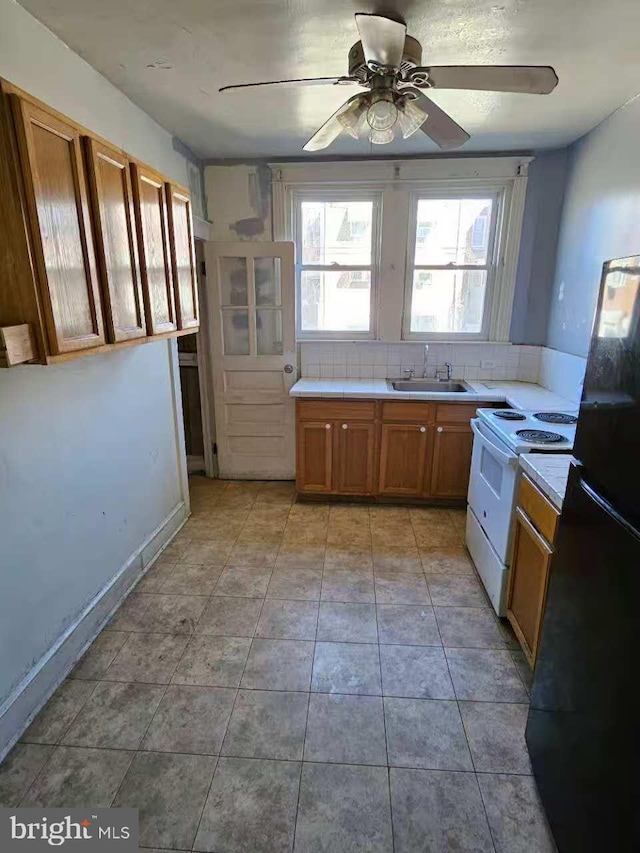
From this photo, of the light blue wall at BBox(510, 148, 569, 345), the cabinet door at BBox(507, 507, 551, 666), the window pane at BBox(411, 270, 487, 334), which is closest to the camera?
the cabinet door at BBox(507, 507, 551, 666)

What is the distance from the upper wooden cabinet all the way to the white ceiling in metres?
0.49

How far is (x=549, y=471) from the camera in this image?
178cm

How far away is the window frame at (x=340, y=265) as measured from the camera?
3479 mm

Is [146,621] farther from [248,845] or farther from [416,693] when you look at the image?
[416,693]

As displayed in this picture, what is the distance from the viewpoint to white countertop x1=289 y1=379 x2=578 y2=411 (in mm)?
3037

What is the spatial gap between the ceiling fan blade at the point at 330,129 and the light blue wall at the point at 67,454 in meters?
1.02

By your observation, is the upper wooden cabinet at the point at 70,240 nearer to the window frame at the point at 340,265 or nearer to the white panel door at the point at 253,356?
the white panel door at the point at 253,356

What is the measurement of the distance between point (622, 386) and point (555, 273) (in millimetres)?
2740

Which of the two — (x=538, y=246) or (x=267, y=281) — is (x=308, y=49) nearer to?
(x=267, y=281)

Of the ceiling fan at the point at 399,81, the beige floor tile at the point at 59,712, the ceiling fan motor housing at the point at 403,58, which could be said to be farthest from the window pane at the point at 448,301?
the beige floor tile at the point at 59,712

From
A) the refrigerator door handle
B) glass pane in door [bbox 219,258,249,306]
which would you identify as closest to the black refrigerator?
the refrigerator door handle

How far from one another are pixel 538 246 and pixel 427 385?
1313 mm

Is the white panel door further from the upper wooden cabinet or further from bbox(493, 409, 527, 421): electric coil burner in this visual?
bbox(493, 409, 527, 421): electric coil burner

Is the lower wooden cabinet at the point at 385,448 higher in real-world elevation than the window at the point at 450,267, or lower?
lower
